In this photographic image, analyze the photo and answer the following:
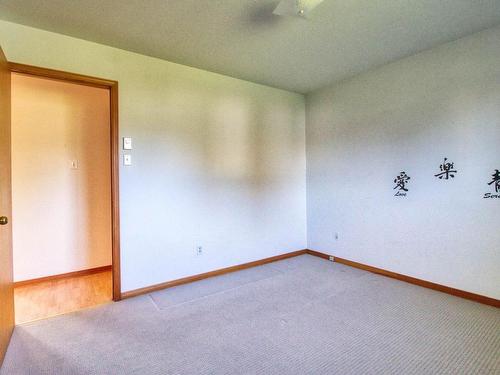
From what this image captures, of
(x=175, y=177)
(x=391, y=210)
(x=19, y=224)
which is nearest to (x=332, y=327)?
(x=391, y=210)

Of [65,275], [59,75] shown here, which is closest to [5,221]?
[59,75]

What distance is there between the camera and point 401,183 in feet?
10.2

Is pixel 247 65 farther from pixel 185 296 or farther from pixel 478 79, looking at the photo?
pixel 185 296

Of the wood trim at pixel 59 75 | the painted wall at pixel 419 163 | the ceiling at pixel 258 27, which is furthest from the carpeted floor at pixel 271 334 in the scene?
the ceiling at pixel 258 27

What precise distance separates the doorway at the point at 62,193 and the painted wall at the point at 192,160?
0.76 ft

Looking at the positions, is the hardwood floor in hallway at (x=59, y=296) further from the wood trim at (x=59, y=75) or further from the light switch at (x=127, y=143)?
the wood trim at (x=59, y=75)

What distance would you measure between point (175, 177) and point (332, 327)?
2140 mm

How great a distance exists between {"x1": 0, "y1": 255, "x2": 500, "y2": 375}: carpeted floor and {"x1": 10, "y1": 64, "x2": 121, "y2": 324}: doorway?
0.59 meters

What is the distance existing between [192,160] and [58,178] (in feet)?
5.57

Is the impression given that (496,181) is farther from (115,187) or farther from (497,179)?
(115,187)

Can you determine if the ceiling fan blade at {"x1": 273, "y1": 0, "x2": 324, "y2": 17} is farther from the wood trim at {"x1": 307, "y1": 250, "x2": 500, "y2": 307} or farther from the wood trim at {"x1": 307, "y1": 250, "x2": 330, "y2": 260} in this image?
the wood trim at {"x1": 307, "y1": 250, "x2": 330, "y2": 260}

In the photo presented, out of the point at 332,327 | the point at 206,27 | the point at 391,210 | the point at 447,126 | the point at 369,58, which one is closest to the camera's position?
the point at 332,327

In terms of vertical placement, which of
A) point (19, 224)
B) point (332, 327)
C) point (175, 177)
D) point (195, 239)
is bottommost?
point (332, 327)

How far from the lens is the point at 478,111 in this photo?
2527mm
